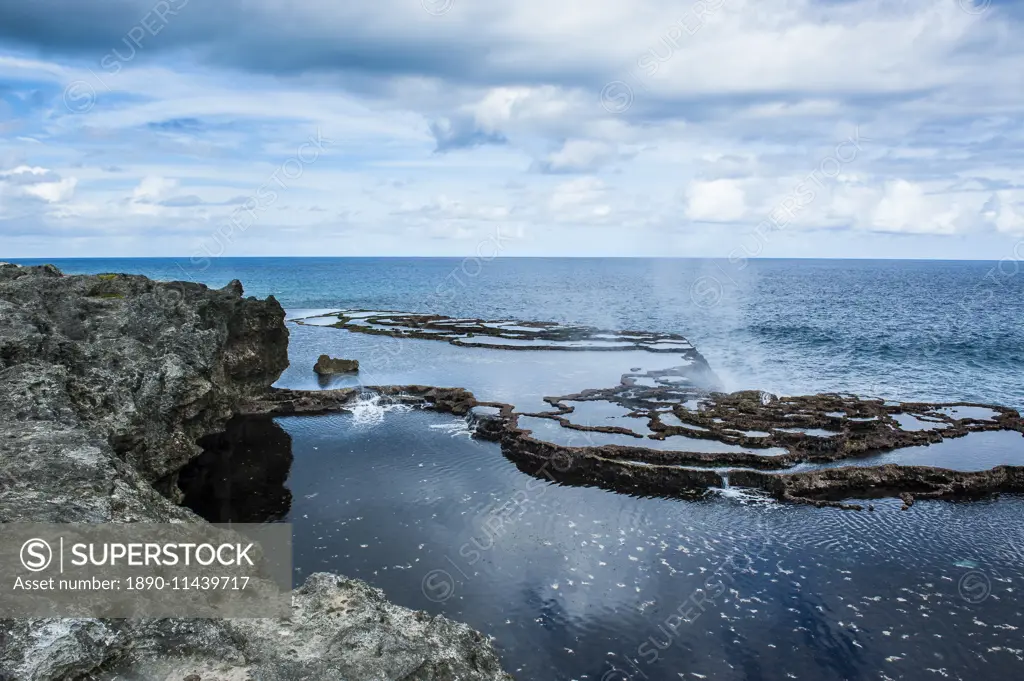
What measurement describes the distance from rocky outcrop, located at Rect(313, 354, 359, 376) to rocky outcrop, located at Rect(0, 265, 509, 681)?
38906 mm

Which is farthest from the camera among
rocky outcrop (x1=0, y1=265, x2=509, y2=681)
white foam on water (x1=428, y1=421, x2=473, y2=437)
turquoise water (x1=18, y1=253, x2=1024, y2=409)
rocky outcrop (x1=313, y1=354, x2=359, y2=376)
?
turquoise water (x1=18, y1=253, x2=1024, y2=409)

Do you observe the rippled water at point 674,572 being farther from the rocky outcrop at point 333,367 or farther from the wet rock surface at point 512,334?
the wet rock surface at point 512,334

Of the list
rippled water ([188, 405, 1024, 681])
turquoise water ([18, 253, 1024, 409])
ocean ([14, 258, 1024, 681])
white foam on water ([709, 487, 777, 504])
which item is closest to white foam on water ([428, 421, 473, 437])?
ocean ([14, 258, 1024, 681])

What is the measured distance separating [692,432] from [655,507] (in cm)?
1239

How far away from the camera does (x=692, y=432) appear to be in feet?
139

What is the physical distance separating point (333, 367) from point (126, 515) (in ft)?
170

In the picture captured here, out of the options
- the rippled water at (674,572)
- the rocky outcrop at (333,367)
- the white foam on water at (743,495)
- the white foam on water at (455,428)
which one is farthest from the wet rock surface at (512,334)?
the rippled water at (674,572)

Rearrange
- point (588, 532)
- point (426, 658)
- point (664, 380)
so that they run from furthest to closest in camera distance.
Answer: point (664, 380), point (588, 532), point (426, 658)

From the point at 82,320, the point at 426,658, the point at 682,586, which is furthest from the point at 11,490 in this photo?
the point at 682,586

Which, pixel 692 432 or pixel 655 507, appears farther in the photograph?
pixel 692 432

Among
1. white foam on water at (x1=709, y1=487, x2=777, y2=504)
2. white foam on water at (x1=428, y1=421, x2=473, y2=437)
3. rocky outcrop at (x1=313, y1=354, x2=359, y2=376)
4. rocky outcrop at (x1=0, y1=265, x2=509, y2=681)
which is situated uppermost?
rocky outcrop at (x1=0, y1=265, x2=509, y2=681)

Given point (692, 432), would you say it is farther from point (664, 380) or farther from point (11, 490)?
point (11, 490)

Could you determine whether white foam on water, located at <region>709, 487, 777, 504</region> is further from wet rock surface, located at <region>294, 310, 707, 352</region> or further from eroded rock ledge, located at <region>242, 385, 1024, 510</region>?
wet rock surface, located at <region>294, 310, 707, 352</region>

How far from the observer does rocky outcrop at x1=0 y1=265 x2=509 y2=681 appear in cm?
925
